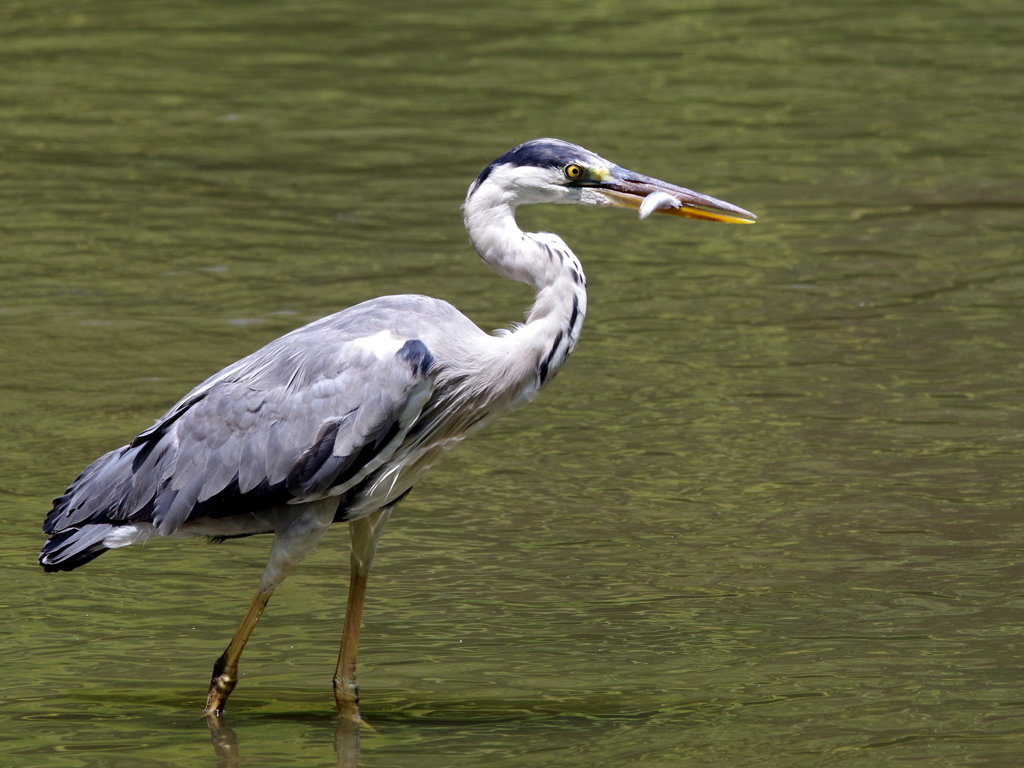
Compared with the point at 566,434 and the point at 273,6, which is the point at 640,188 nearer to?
the point at 566,434

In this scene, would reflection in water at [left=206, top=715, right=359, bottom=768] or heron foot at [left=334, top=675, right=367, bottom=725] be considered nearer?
reflection in water at [left=206, top=715, right=359, bottom=768]

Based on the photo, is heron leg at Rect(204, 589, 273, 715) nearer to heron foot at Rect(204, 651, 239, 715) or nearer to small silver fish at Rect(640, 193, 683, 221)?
heron foot at Rect(204, 651, 239, 715)

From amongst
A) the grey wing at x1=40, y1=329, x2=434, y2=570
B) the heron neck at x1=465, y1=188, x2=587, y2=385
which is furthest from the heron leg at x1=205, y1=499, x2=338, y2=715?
the heron neck at x1=465, y1=188, x2=587, y2=385

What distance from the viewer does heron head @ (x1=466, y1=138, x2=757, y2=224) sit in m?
6.25

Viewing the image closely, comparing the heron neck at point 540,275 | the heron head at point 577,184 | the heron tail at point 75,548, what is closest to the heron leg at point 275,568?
the heron tail at point 75,548

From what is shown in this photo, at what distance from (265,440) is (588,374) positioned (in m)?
4.29

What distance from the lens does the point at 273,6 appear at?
2055 centimetres

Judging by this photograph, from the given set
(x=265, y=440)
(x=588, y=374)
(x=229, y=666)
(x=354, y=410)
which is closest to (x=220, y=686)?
(x=229, y=666)

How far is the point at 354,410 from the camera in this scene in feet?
19.7

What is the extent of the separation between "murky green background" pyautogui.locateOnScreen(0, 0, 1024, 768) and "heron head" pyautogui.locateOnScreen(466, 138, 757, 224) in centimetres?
185

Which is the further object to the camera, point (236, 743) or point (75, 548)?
point (75, 548)

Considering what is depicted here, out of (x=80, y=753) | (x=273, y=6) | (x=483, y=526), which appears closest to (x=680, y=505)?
(x=483, y=526)

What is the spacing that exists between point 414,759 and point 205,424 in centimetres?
155

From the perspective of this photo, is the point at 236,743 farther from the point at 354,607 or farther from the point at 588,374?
the point at 588,374
